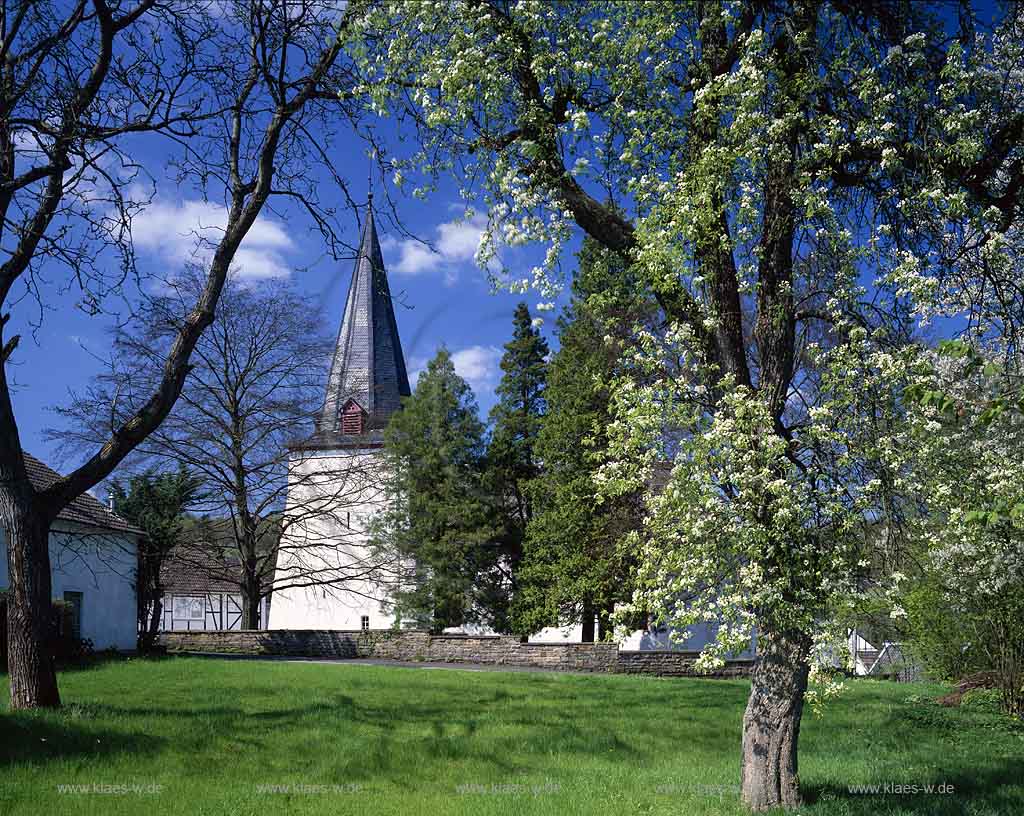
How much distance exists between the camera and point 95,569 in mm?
26250

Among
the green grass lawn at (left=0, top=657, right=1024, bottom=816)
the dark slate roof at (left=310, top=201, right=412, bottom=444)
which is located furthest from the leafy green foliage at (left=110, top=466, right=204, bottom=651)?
the dark slate roof at (left=310, top=201, right=412, bottom=444)

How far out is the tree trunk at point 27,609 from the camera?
10156 mm

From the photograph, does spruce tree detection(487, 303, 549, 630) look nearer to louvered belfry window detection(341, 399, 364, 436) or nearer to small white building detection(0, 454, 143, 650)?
louvered belfry window detection(341, 399, 364, 436)

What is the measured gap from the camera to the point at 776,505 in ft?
20.6

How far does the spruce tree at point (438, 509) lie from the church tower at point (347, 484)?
2.89ft

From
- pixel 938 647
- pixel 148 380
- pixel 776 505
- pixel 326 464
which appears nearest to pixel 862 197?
pixel 776 505

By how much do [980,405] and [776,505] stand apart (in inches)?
282

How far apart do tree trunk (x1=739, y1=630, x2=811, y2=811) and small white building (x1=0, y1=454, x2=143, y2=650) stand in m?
20.1

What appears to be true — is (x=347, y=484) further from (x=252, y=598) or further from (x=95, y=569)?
(x=95, y=569)

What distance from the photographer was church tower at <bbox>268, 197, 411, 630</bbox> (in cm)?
3145

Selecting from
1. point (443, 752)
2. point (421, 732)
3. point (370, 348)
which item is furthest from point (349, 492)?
point (443, 752)

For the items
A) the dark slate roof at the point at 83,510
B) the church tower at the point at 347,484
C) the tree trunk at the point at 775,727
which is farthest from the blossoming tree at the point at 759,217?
the dark slate roof at the point at 83,510

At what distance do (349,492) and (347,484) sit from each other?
1.32 feet

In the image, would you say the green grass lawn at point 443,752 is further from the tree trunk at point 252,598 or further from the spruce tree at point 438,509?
the spruce tree at point 438,509
